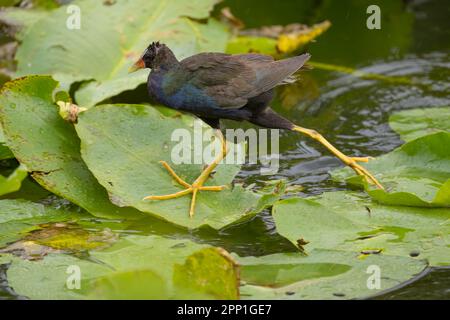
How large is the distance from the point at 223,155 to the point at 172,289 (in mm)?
1138

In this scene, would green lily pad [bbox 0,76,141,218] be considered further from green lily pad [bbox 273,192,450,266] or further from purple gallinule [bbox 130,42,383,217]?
green lily pad [bbox 273,192,450,266]

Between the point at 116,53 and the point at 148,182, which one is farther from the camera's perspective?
the point at 116,53

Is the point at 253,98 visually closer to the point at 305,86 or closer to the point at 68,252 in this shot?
the point at 68,252

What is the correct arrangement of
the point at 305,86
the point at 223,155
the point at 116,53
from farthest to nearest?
1. the point at 305,86
2. the point at 116,53
3. the point at 223,155

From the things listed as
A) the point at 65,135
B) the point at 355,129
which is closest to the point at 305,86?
the point at 355,129

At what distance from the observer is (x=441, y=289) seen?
2.99m

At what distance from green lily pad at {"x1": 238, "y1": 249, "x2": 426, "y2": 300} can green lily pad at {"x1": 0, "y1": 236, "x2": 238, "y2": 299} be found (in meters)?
0.16

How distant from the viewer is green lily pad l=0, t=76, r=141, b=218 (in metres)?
3.54

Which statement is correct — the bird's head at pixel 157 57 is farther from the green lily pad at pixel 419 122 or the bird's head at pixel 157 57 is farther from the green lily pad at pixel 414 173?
the green lily pad at pixel 419 122

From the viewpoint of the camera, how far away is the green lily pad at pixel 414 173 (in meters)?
3.42

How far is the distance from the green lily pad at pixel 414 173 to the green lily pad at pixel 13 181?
1354mm

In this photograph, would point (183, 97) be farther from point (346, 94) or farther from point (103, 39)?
point (346, 94)

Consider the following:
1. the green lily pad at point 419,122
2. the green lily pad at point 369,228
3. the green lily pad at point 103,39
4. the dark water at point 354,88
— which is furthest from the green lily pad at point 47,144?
the green lily pad at point 419,122

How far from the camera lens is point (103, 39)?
15.7ft
